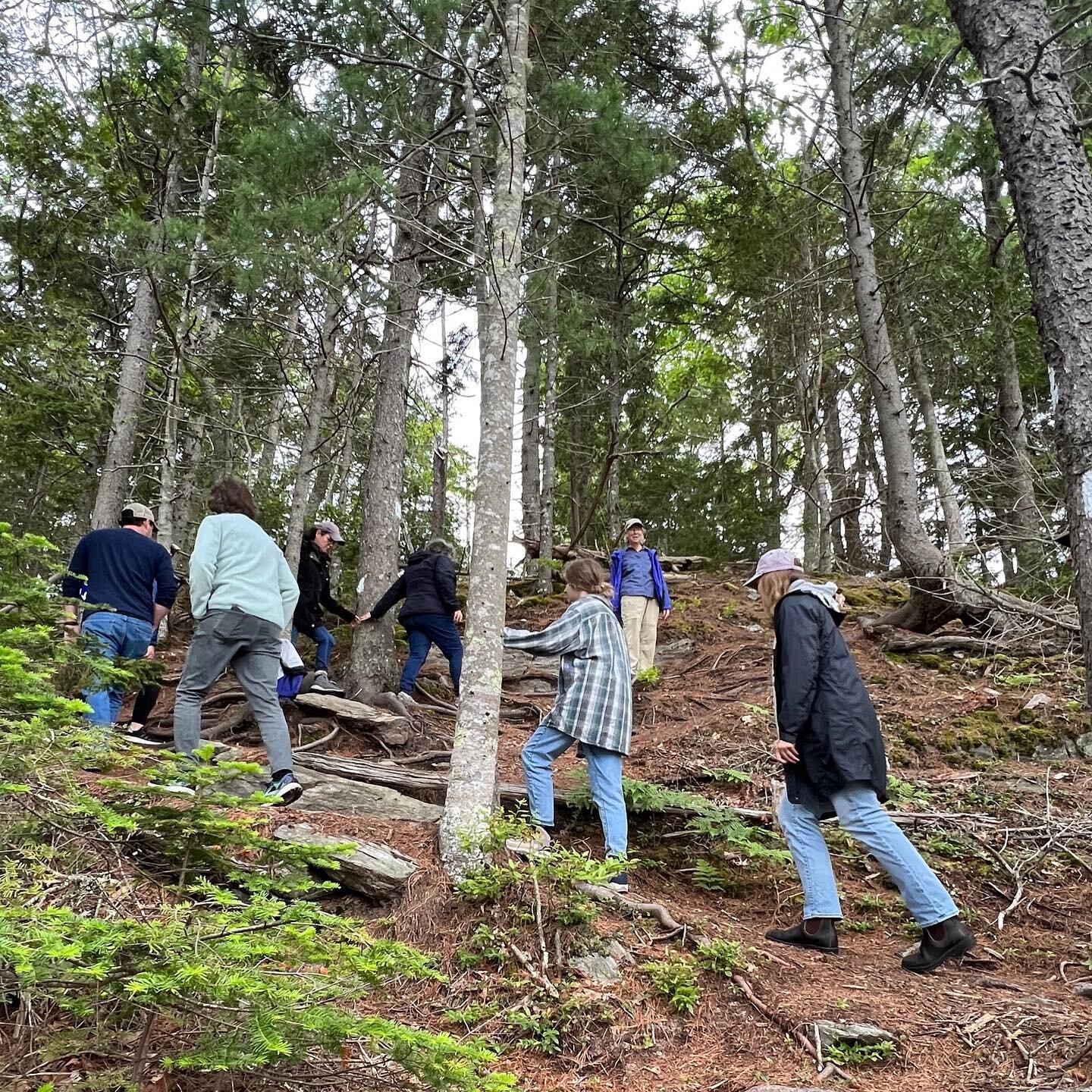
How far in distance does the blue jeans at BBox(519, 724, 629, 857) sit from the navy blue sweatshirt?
341 cm

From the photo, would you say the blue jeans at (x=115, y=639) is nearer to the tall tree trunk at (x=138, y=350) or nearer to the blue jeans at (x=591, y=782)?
the blue jeans at (x=591, y=782)

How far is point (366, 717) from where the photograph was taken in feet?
24.0

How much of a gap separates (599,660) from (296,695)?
3951 millimetres

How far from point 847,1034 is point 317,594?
22.7ft

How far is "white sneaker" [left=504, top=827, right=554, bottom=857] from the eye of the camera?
3.90 metres

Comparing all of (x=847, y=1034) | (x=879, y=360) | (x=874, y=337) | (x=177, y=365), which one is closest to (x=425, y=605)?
(x=177, y=365)

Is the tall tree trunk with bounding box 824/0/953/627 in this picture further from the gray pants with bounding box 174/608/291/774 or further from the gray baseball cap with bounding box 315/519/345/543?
the gray pants with bounding box 174/608/291/774

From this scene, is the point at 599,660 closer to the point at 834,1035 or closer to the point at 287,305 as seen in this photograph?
the point at 834,1035

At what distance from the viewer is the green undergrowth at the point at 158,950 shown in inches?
75.2

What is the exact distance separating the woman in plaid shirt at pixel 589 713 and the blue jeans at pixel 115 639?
2951mm

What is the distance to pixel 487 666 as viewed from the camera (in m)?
4.32

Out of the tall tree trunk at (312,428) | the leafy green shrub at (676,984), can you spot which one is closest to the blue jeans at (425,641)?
the tall tree trunk at (312,428)

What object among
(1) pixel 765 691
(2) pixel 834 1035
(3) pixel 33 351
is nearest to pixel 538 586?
(1) pixel 765 691

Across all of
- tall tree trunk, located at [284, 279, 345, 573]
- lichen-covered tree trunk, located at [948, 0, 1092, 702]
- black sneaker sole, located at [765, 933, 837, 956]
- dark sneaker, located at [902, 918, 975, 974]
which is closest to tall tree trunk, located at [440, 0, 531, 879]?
black sneaker sole, located at [765, 933, 837, 956]
